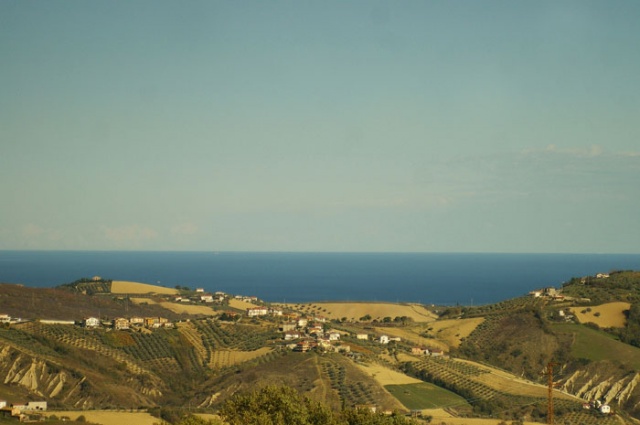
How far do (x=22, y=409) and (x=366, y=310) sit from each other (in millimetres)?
88537

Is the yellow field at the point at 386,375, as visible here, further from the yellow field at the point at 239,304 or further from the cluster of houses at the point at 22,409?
the yellow field at the point at 239,304

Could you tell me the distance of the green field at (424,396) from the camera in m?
62.9

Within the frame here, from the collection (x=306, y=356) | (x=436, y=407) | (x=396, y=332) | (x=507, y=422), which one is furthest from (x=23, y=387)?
(x=396, y=332)

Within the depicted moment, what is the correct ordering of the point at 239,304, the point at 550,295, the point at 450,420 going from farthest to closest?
the point at 239,304 → the point at 550,295 → the point at 450,420

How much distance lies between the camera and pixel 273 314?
352 feet

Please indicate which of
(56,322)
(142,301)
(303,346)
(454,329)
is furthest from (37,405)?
(142,301)

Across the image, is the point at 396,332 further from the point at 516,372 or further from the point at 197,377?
the point at 197,377

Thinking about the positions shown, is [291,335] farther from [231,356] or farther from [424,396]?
[424,396]

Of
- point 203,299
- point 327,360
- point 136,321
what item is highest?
point 203,299

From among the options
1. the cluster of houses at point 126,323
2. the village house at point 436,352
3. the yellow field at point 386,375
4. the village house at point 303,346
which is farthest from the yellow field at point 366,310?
the yellow field at point 386,375

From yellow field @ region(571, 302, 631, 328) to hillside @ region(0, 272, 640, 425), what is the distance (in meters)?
0.39

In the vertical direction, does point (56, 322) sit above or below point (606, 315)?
below

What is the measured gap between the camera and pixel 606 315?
323 ft

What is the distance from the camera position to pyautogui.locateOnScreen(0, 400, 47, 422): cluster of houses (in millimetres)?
47750
